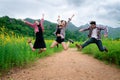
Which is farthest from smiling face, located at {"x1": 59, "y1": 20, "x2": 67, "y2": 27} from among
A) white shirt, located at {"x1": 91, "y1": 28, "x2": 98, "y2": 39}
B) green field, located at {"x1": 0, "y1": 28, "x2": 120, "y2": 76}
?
green field, located at {"x1": 0, "y1": 28, "x2": 120, "y2": 76}

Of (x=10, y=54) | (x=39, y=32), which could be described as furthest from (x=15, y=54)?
(x=39, y=32)

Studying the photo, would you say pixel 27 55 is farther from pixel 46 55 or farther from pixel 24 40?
pixel 46 55

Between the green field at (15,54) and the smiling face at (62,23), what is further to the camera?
the smiling face at (62,23)

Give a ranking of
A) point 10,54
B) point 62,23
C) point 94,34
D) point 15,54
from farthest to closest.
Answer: point 62,23
point 94,34
point 15,54
point 10,54

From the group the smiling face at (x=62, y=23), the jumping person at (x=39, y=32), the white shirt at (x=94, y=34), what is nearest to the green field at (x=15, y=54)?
the jumping person at (x=39, y=32)

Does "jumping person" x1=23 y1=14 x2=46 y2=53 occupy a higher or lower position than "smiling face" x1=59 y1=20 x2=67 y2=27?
lower

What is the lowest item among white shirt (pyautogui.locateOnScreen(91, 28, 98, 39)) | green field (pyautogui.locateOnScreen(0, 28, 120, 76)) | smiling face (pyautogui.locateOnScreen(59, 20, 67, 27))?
green field (pyautogui.locateOnScreen(0, 28, 120, 76))

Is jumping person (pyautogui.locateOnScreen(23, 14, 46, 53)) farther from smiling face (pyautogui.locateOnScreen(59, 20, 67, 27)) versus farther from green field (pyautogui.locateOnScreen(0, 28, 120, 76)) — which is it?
smiling face (pyautogui.locateOnScreen(59, 20, 67, 27))

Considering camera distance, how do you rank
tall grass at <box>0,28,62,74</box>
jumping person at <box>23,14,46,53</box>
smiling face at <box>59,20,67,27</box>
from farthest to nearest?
smiling face at <box>59,20,67,27</box>
jumping person at <box>23,14,46,53</box>
tall grass at <box>0,28,62,74</box>

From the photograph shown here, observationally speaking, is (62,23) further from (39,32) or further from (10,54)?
(10,54)

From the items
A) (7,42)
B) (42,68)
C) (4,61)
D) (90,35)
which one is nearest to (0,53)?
(4,61)

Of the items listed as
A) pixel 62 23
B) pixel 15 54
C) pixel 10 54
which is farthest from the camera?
pixel 62 23

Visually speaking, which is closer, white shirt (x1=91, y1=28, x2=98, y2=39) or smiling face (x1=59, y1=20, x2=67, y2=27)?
white shirt (x1=91, y1=28, x2=98, y2=39)

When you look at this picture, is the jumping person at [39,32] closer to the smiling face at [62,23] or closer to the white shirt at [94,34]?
the smiling face at [62,23]
